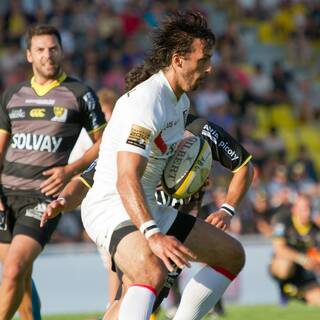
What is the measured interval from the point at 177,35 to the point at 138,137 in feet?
2.48

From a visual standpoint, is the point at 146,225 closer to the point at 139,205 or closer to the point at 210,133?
the point at 139,205

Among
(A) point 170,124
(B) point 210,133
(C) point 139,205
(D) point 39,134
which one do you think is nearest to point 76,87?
(D) point 39,134

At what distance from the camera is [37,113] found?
8.21 meters

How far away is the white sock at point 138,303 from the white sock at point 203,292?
0.75 metres

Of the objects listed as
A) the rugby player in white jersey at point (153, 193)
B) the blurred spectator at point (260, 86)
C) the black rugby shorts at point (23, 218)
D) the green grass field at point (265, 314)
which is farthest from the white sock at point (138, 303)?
the blurred spectator at point (260, 86)

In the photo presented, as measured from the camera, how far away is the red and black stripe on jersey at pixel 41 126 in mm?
8180

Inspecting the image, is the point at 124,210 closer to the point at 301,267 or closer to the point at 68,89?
the point at 68,89

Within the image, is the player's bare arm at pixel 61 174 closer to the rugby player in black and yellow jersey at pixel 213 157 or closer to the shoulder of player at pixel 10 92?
the shoulder of player at pixel 10 92

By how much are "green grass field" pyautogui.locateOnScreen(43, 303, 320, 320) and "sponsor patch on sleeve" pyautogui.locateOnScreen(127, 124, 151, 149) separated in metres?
4.49

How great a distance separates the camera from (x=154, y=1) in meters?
20.4

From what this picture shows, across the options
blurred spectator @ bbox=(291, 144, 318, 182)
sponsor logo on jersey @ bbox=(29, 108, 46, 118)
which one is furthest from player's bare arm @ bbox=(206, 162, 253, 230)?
blurred spectator @ bbox=(291, 144, 318, 182)

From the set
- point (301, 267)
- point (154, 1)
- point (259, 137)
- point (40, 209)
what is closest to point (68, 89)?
point (40, 209)

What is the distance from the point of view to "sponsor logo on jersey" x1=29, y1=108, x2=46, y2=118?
8.20 meters

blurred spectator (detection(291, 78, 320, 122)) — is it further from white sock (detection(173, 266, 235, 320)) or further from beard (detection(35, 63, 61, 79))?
white sock (detection(173, 266, 235, 320))
